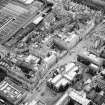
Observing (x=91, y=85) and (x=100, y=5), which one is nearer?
(x=91, y=85)

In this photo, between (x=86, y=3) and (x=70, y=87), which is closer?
(x=70, y=87)

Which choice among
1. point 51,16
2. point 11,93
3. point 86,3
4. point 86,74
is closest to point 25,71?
point 11,93

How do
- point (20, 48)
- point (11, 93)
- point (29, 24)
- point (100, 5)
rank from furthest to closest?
point (100, 5), point (29, 24), point (20, 48), point (11, 93)

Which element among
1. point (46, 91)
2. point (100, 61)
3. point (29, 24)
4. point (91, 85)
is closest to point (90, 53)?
point (100, 61)

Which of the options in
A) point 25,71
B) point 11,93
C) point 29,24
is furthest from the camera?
point 29,24

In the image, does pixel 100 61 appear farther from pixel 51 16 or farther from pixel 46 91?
pixel 51 16

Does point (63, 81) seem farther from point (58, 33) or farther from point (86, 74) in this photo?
point (58, 33)

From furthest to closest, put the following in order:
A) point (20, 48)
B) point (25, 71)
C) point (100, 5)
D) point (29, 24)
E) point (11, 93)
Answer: point (100, 5) → point (29, 24) → point (20, 48) → point (25, 71) → point (11, 93)

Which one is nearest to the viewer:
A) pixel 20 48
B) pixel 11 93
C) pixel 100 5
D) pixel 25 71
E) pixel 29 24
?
pixel 11 93

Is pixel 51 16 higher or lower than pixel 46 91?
higher
